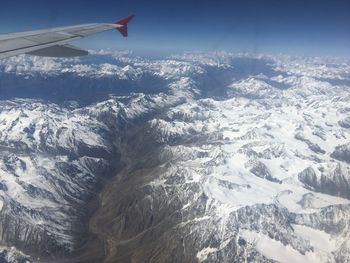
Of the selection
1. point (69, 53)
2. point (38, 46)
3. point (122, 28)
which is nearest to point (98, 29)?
point (122, 28)

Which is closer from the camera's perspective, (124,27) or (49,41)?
(49,41)

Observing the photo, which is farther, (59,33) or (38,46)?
(59,33)

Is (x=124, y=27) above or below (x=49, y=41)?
above

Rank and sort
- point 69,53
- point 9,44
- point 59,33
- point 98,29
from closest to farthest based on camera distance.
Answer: point 9,44
point 69,53
point 59,33
point 98,29

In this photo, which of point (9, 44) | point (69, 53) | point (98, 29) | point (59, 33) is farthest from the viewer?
point (98, 29)

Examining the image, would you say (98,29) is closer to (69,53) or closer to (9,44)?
(69,53)

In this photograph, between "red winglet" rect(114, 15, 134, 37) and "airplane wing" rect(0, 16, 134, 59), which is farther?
"red winglet" rect(114, 15, 134, 37)

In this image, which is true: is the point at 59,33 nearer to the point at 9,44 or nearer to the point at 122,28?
the point at 122,28

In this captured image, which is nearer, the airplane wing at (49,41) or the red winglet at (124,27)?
the airplane wing at (49,41)
